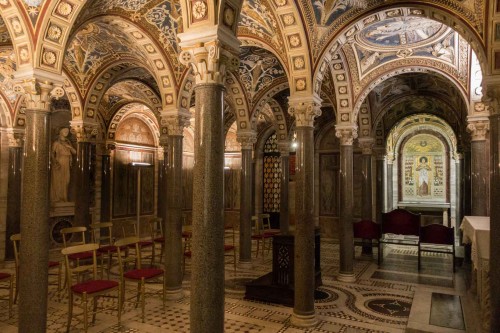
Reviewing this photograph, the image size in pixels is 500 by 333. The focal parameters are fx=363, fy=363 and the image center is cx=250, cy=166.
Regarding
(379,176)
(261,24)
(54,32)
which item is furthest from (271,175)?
(54,32)

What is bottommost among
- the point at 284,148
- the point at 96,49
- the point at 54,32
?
the point at 284,148

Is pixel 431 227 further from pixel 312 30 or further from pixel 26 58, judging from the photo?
pixel 26 58

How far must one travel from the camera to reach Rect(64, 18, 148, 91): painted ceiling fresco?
309 inches

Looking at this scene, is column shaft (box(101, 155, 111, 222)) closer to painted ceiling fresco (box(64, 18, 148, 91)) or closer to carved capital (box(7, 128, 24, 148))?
carved capital (box(7, 128, 24, 148))

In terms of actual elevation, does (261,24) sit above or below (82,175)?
above

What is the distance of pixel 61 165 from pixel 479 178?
14.1 metres

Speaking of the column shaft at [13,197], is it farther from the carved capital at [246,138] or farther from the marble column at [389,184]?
the marble column at [389,184]

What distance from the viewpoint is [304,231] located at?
255 inches

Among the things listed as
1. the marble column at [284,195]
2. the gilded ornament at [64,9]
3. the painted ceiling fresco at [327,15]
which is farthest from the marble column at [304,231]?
the marble column at [284,195]

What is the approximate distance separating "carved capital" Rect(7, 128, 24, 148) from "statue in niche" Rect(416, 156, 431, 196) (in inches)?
740

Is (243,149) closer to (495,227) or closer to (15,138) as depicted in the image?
(15,138)

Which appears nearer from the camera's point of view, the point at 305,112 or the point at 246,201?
the point at 305,112

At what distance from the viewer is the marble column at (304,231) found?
6430 millimetres

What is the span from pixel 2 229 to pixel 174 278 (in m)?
8.07
